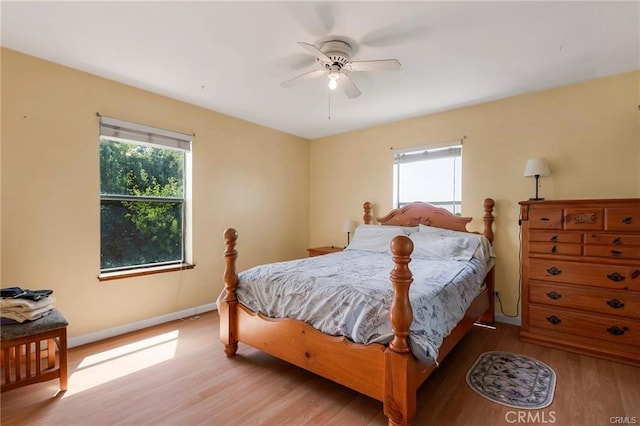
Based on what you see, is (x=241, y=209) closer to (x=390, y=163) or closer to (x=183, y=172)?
(x=183, y=172)

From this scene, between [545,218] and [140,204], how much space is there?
13.0ft

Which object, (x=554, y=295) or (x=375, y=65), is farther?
(x=554, y=295)

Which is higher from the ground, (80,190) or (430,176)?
(430,176)

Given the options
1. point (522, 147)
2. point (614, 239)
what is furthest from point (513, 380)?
point (522, 147)

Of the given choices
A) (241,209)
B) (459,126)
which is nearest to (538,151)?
(459,126)

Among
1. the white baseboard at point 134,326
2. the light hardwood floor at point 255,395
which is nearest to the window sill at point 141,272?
the white baseboard at point 134,326

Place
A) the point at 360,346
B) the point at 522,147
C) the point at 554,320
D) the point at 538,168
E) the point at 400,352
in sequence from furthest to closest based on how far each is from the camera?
the point at 522,147, the point at 538,168, the point at 554,320, the point at 360,346, the point at 400,352

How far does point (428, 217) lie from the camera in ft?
12.1

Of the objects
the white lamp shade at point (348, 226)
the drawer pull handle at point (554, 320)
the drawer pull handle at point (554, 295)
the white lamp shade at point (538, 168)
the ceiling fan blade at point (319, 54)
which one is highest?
the ceiling fan blade at point (319, 54)

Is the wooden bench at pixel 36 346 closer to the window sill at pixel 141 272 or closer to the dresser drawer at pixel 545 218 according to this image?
the window sill at pixel 141 272

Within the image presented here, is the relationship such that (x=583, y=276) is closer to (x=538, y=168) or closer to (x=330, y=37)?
(x=538, y=168)

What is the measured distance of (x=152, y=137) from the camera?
125 inches

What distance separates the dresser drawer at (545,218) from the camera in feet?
8.59

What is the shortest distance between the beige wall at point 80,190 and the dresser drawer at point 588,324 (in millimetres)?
3372
